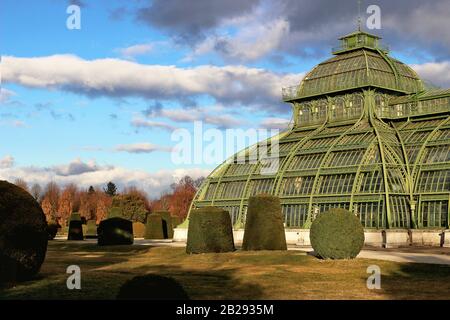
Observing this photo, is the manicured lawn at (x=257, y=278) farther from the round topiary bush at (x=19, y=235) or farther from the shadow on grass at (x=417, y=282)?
the round topiary bush at (x=19, y=235)

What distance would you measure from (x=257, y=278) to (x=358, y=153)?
3133 centimetres

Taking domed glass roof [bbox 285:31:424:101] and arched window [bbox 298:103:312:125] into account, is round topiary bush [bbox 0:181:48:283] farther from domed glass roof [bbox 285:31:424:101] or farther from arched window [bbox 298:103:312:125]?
arched window [bbox 298:103:312:125]

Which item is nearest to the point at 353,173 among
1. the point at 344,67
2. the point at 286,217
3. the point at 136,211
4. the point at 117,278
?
the point at 286,217

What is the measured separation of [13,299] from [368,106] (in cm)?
4700

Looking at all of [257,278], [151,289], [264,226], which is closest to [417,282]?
[257,278]

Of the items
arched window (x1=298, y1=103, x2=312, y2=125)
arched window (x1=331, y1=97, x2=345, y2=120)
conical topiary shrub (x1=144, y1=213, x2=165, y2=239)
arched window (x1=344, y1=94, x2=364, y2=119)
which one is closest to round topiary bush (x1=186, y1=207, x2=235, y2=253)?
arched window (x1=344, y1=94, x2=364, y2=119)

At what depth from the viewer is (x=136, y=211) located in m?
100

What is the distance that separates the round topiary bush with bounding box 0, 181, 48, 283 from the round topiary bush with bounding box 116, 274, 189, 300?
10816 millimetres

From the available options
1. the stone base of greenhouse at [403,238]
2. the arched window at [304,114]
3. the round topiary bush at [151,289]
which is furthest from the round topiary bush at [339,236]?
the arched window at [304,114]

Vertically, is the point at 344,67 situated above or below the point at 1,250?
above

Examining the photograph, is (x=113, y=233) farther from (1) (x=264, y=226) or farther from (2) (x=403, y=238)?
(2) (x=403, y=238)
